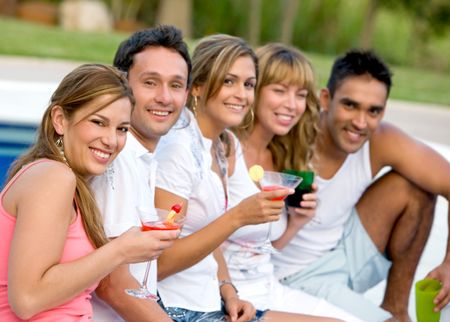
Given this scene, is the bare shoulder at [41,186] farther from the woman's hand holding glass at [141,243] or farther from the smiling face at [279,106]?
the smiling face at [279,106]

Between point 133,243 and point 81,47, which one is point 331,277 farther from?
point 81,47

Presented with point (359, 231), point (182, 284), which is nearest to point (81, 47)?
point (359, 231)

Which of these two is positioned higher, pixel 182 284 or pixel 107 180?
pixel 107 180

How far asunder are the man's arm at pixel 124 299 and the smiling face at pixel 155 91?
62 centimetres

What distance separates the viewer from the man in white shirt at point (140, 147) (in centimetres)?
299

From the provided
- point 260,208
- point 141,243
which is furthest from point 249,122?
point 141,243

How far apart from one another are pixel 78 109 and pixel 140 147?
19.6 inches

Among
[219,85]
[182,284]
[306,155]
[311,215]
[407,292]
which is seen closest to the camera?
[182,284]

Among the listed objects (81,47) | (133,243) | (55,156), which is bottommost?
(81,47)

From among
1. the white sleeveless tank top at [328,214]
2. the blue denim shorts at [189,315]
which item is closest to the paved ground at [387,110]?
the white sleeveless tank top at [328,214]

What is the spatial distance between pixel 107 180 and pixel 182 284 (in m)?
0.67

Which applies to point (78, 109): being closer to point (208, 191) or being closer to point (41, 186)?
point (41, 186)

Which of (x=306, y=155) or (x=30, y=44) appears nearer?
(x=306, y=155)

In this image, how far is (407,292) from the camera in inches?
188
